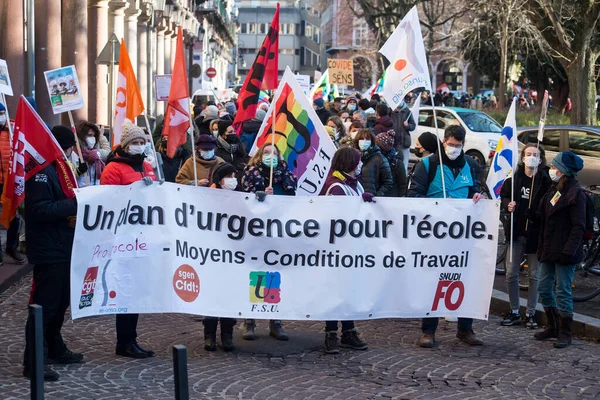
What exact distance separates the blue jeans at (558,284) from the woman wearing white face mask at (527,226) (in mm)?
481

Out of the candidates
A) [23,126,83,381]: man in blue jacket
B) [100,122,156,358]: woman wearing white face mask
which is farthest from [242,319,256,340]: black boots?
[23,126,83,381]: man in blue jacket

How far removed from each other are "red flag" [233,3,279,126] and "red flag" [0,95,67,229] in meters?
2.92

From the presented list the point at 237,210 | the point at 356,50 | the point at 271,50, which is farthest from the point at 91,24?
the point at 356,50

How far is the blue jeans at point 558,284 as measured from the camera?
8672 millimetres

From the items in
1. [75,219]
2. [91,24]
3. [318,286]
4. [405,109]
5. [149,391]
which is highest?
[91,24]

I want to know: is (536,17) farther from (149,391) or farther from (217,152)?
(149,391)

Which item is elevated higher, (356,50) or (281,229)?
(356,50)

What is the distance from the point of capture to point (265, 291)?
7949 millimetres

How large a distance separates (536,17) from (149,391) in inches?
936

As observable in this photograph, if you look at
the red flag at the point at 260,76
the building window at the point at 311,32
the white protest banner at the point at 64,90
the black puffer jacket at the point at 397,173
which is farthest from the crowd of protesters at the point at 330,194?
the building window at the point at 311,32

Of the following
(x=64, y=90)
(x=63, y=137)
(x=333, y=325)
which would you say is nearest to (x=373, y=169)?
(x=64, y=90)

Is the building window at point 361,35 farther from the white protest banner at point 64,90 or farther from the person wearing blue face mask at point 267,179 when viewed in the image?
the person wearing blue face mask at point 267,179

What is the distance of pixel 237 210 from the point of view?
7934 mm

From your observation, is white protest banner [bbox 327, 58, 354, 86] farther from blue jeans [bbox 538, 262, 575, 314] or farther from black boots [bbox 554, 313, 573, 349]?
black boots [bbox 554, 313, 573, 349]
